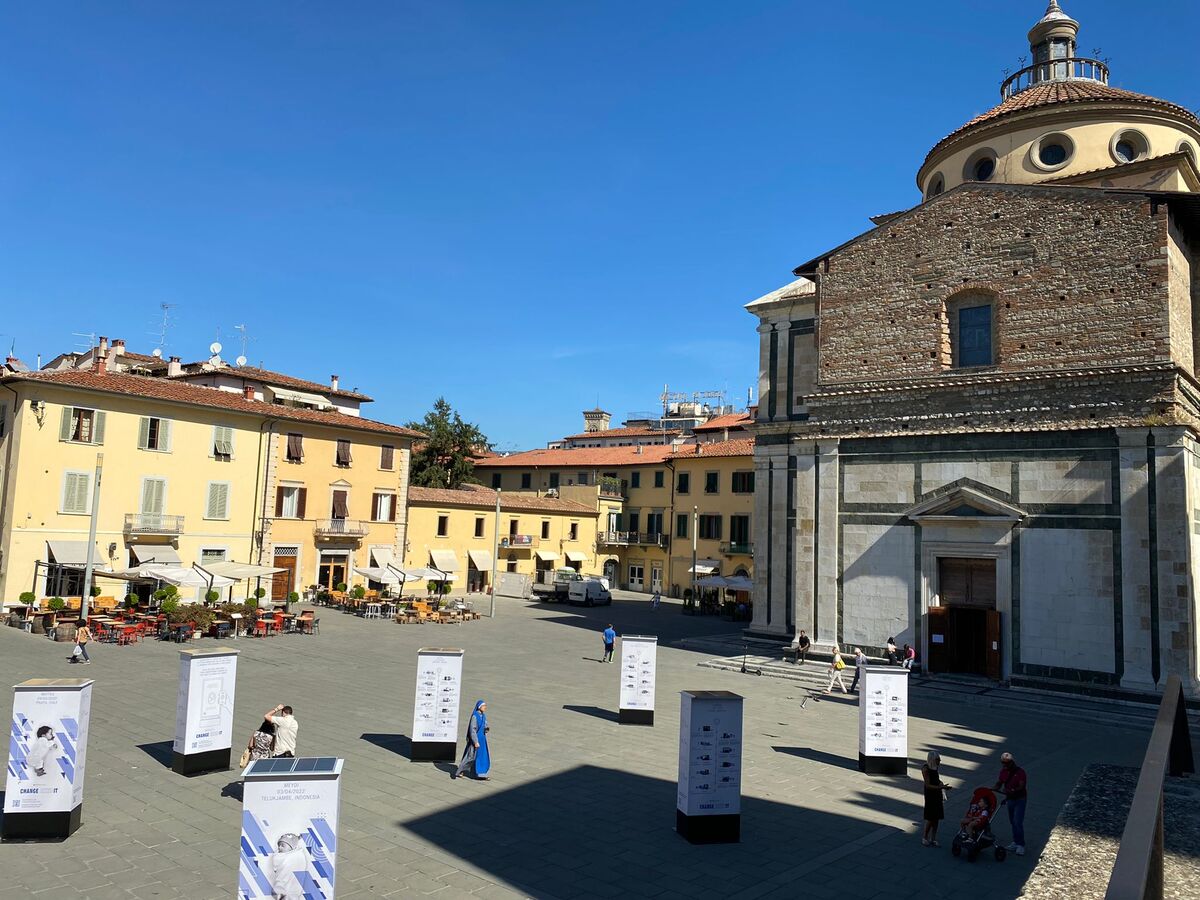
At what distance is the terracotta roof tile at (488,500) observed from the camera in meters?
45.2

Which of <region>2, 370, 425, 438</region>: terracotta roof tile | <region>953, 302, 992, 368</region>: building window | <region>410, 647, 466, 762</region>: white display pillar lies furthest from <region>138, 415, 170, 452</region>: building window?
<region>953, 302, 992, 368</region>: building window

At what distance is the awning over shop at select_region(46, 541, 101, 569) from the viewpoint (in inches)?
1150

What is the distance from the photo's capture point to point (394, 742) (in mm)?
14297

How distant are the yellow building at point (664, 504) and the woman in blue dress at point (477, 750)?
3672 cm

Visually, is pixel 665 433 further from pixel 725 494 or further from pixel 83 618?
pixel 83 618

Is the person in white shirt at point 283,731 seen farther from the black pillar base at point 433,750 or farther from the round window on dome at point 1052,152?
the round window on dome at point 1052,152

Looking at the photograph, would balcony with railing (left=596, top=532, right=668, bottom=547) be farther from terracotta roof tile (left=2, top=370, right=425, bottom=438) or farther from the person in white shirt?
the person in white shirt

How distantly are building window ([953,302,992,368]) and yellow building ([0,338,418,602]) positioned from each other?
27.6m

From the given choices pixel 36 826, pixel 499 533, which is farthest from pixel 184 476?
pixel 36 826

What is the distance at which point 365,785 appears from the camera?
38.6 ft

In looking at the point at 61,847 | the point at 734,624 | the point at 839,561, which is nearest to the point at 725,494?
the point at 734,624

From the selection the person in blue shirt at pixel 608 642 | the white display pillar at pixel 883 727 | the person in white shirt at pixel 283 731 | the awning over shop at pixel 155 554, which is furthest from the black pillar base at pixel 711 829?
the awning over shop at pixel 155 554

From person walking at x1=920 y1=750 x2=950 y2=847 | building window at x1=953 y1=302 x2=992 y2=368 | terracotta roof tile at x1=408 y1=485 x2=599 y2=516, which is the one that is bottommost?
person walking at x1=920 y1=750 x2=950 y2=847

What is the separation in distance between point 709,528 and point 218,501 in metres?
27.9
